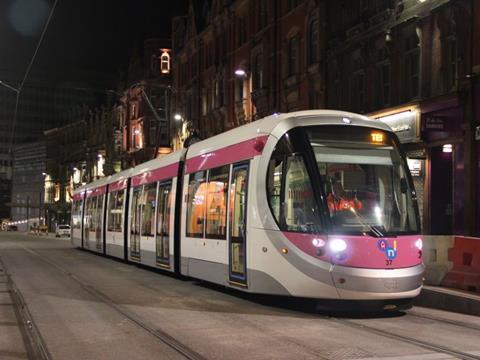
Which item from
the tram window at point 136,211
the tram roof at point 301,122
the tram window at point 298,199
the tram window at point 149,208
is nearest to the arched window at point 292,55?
the tram window at point 136,211

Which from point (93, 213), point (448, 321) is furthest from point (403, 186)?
point (93, 213)

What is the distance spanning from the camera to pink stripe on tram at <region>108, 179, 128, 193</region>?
22.9m

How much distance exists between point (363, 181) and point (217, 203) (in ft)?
11.8

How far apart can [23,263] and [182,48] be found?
104 ft

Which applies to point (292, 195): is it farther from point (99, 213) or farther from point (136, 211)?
point (99, 213)

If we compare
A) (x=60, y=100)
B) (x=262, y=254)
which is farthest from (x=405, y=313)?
(x=60, y=100)

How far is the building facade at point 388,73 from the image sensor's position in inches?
805

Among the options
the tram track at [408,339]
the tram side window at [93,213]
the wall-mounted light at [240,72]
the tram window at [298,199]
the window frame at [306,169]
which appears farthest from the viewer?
the wall-mounted light at [240,72]

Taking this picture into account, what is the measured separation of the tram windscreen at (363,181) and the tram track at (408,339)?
1.43m

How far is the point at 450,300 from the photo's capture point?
12195 millimetres

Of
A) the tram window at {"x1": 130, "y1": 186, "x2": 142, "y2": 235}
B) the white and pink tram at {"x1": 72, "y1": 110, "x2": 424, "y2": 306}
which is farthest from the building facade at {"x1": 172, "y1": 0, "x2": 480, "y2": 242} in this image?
the white and pink tram at {"x1": 72, "y1": 110, "x2": 424, "y2": 306}

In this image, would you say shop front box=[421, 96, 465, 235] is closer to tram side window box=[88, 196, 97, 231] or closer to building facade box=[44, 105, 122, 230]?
tram side window box=[88, 196, 97, 231]

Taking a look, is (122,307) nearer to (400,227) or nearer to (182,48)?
(400,227)

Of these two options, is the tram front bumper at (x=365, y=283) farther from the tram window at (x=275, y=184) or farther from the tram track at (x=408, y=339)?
the tram window at (x=275, y=184)
